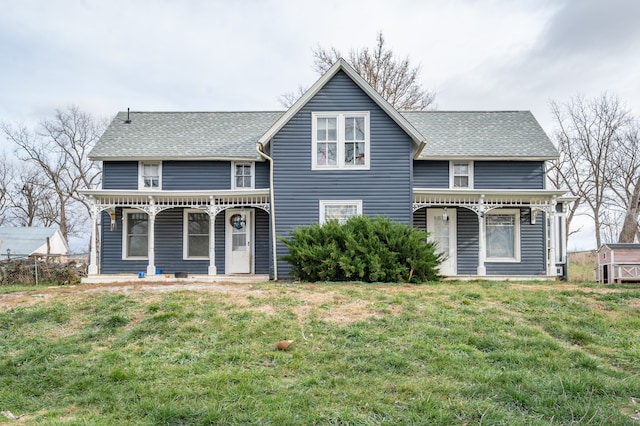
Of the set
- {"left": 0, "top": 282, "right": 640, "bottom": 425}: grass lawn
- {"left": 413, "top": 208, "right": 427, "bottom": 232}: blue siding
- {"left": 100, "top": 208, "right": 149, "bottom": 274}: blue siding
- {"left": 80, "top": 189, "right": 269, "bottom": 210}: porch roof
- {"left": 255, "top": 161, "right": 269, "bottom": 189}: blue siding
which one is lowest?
{"left": 0, "top": 282, "right": 640, "bottom": 425}: grass lawn

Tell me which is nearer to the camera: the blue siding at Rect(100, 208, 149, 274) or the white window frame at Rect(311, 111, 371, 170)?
the white window frame at Rect(311, 111, 371, 170)

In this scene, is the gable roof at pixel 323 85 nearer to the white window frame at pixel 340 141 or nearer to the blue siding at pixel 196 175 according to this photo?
the white window frame at pixel 340 141

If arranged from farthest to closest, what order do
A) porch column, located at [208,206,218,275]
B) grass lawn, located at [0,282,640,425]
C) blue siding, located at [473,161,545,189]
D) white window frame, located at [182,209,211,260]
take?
white window frame, located at [182,209,211,260], blue siding, located at [473,161,545,189], porch column, located at [208,206,218,275], grass lawn, located at [0,282,640,425]

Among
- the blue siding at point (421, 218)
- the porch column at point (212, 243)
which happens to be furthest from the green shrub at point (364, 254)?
the blue siding at point (421, 218)

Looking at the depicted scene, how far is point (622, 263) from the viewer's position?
1505cm

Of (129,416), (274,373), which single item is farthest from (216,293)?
(129,416)

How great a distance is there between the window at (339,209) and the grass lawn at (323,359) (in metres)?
5.79

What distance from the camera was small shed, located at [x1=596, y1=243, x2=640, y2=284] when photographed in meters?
14.9

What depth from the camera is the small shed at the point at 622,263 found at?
49.0ft

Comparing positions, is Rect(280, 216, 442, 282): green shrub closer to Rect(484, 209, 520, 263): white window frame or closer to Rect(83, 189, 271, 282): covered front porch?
Rect(83, 189, 271, 282): covered front porch

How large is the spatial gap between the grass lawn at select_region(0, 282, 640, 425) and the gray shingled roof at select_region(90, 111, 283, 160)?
28.4ft

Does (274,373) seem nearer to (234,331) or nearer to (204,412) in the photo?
(204,412)

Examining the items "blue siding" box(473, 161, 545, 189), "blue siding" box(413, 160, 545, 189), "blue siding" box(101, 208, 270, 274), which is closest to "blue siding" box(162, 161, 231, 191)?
"blue siding" box(101, 208, 270, 274)

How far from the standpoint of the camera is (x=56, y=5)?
12148 mm
